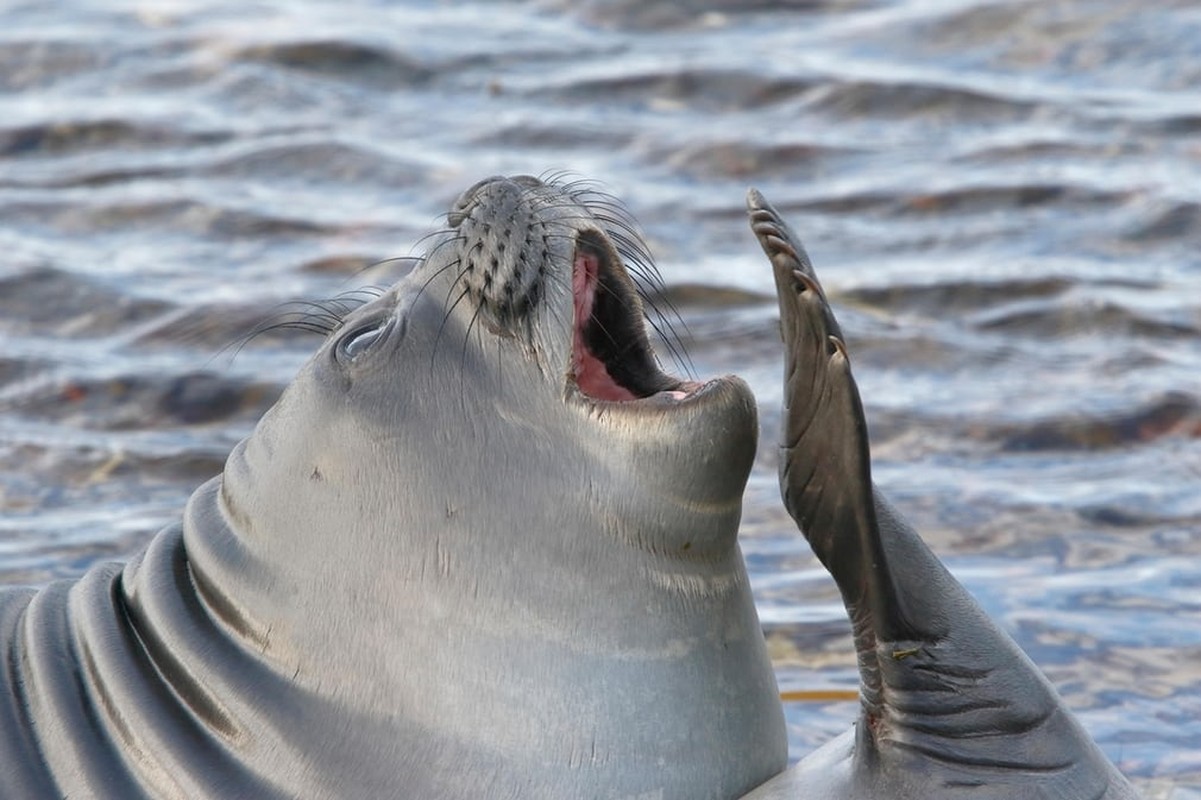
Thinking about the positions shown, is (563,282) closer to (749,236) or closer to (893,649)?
(893,649)

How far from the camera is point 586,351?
15.2ft

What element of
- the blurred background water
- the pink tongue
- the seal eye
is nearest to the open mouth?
the pink tongue

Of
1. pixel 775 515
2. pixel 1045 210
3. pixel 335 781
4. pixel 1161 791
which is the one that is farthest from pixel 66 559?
pixel 1045 210

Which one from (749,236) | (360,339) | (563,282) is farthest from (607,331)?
(749,236)

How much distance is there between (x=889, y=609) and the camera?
4.20m

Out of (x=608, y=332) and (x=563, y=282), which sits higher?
(x=563, y=282)

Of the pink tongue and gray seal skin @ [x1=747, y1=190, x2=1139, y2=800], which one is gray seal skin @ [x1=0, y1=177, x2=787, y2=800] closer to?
the pink tongue

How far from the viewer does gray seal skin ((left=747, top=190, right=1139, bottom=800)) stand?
4105mm

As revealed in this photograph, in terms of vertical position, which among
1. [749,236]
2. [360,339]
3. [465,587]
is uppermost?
[360,339]

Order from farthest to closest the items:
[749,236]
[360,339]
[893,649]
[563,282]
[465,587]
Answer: [749,236], [360,339], [563,282], [465,587], [893,649]

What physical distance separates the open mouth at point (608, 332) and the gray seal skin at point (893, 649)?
45 cm

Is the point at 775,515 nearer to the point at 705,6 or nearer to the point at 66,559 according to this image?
the point at 66,559

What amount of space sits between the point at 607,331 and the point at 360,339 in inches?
21.4

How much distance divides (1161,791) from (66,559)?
358cm
